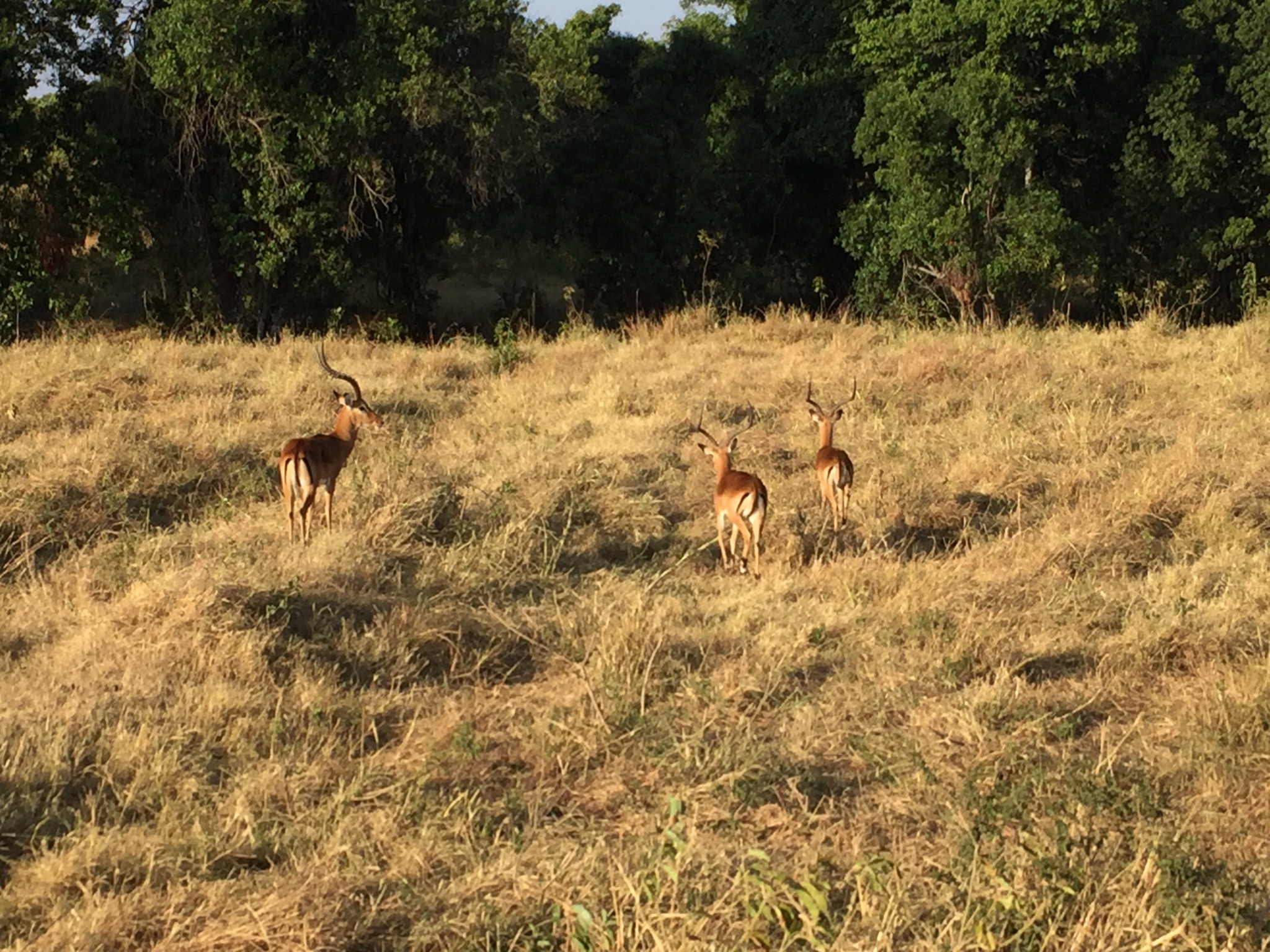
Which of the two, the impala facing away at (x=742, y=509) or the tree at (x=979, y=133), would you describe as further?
the tree at (x=979, y=133)

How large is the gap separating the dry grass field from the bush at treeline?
511cm

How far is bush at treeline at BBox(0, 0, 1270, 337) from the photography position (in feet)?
48.1

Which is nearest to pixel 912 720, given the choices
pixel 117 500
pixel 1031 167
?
pixel 117 500

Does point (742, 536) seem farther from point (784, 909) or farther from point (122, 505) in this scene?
point (784, 909)

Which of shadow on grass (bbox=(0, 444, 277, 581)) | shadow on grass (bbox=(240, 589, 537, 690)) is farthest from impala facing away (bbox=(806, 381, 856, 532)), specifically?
shadow on grass (bbox=(0, 444, 277, 581))

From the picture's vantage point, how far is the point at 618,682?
564cm

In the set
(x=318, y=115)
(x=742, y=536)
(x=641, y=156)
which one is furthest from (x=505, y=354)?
(x=641, y=156)

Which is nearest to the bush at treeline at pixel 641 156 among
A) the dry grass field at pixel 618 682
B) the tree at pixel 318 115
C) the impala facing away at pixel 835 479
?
the tree at pixel 318 115

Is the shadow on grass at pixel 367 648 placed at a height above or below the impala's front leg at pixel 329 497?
below

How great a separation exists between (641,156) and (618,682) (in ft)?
51.2

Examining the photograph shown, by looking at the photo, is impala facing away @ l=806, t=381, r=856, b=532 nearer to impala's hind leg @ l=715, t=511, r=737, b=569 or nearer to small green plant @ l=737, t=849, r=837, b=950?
impala's hind leg @ l=715, t=511, r=737, b=569

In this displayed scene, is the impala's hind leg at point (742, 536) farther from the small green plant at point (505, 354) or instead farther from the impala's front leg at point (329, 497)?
the small green plant at point (505, 354)

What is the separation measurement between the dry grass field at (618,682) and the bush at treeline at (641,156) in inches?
201

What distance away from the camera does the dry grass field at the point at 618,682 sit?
3.92 meters
